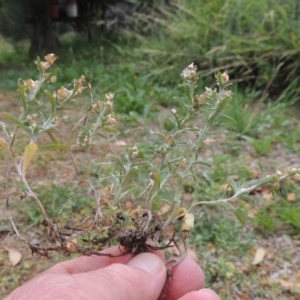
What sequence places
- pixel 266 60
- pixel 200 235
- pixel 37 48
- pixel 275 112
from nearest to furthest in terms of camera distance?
1. pixel 200 235
2. pixel 275 112
3. pixel 266 60
4. pixel 37 48

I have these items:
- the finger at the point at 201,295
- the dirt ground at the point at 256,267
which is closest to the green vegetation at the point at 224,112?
the dirt ground at the point at 256,267

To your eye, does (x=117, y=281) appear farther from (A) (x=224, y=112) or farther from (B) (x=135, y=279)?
(A) (x=224, y=112)

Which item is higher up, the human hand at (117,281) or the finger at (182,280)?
the human hand at (117,281)

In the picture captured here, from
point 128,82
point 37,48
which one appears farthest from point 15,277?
point 37,48

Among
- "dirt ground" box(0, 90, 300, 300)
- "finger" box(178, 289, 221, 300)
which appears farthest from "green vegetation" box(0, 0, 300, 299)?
"finger" box(178, 289, 221, 300)

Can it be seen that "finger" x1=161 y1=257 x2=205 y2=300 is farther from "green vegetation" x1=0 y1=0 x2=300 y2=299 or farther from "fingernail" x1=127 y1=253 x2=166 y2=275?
"green vegetation" x1=0 y1=0 x2=300 y2=299

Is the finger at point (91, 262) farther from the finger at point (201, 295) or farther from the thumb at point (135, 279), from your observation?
the finger at point (201, 295)

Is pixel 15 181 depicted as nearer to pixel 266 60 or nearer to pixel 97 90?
pixel 97 90
